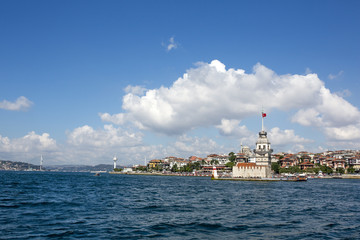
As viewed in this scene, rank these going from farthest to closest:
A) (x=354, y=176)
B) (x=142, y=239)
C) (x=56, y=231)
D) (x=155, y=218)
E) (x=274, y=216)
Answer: (x=354, y=176), (x=274, y=216), (x=155, y=218), (x=56, y=231), (x=142, y=239)

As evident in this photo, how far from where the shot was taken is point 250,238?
19.2 meters

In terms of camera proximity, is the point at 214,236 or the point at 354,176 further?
the point at 354,176

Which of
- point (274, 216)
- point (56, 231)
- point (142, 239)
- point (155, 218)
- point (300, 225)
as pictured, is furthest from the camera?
point (274, 216)

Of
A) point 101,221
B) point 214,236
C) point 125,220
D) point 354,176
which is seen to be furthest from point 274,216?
point 354,176

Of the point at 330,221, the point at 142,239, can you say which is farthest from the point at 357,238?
the point at 142,239

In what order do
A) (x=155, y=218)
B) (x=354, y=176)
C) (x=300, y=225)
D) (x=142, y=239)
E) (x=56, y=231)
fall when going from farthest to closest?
1. (x=354, y=176)
2. (x=155, y=218)
3. (x=300, y=225)
4. (x=56, y=231)
5. (x=142, y=239)

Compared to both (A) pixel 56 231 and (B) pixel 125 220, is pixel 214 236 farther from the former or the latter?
(A) pixel 56 231

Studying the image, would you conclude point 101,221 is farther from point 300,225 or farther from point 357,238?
point 357,238

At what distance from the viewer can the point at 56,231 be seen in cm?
2009

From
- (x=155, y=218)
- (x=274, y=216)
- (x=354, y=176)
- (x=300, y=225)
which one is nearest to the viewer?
(x=300, y=225)

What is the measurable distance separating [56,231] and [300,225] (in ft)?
56.7

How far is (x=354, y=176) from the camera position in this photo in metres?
144

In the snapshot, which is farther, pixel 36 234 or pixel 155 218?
pixel 155 218

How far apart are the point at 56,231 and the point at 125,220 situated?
5.78 metres
